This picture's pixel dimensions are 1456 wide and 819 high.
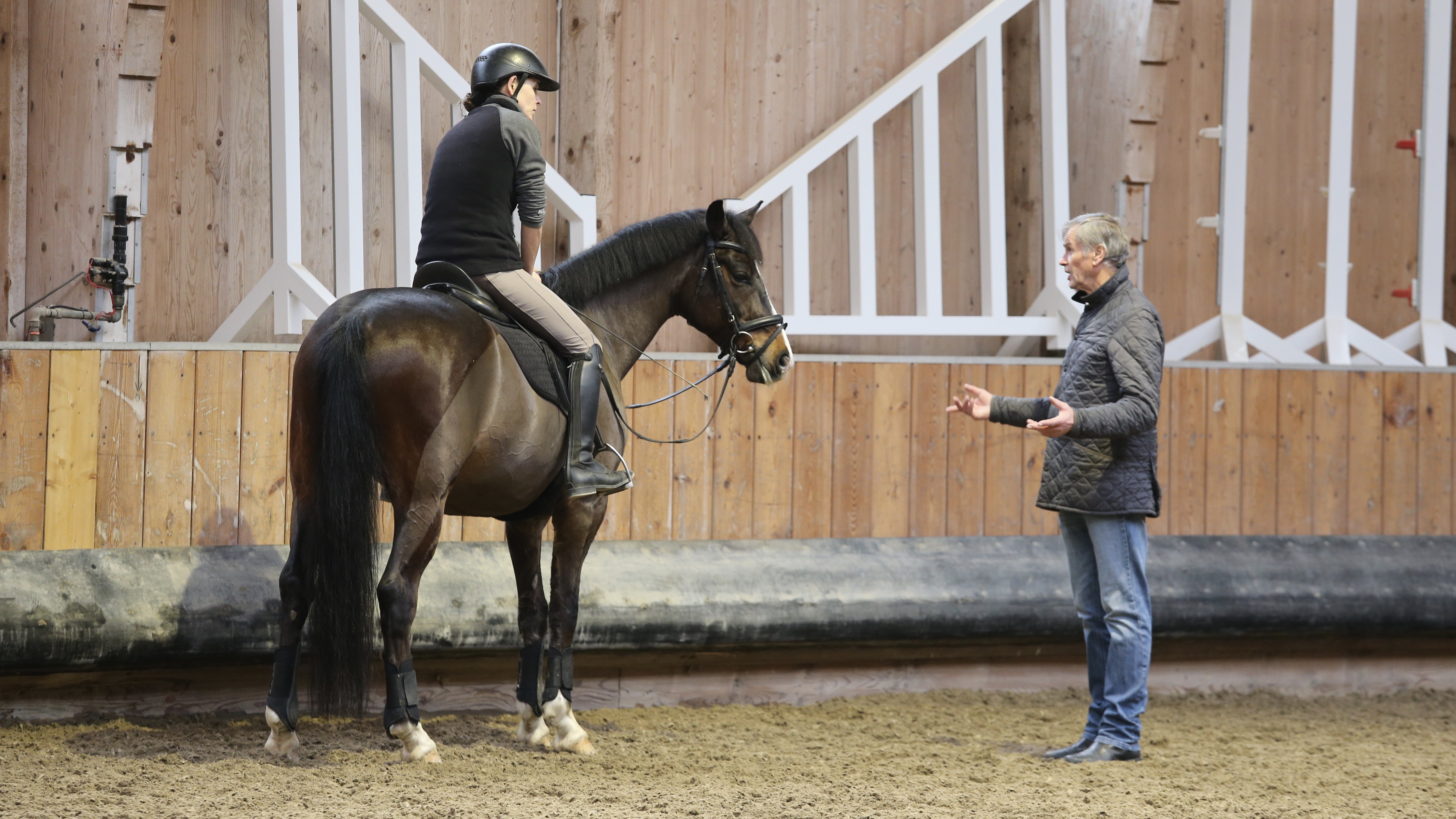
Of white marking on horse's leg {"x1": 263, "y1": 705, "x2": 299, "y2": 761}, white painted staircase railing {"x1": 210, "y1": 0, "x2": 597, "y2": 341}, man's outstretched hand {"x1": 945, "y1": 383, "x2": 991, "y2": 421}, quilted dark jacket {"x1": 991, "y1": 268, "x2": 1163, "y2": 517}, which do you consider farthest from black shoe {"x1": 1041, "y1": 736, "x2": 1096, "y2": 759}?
white painted staircase railing {"x1": 210, "y1": 0, "x2": 597, "y2": 341}

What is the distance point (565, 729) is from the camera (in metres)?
4.13

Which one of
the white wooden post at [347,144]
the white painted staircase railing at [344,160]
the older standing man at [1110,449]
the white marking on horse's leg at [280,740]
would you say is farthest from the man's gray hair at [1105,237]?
the white marking on horse's leg at [280,740]

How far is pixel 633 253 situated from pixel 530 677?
4.57 ft

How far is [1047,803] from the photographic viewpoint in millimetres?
3570

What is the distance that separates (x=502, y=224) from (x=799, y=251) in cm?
199

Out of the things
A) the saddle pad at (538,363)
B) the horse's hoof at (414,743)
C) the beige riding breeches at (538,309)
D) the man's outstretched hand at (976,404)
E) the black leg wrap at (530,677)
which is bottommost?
the horse's hoof at (414,743)

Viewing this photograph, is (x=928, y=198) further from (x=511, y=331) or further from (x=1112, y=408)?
(x=511, y=331)

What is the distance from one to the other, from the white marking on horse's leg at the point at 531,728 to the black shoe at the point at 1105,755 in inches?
64.9

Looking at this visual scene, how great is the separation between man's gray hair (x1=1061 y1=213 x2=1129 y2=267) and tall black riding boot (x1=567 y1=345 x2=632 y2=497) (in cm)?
155

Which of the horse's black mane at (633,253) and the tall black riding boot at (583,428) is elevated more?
the horse's black mane at (633,253)

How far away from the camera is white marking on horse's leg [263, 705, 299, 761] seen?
12.0ft

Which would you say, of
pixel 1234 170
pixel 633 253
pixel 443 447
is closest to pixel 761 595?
pixel 633 253

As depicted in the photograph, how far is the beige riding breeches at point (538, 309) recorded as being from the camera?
379cm

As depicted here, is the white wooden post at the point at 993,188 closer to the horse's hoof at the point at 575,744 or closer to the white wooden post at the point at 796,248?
the white wooden post at the point at 796,248
